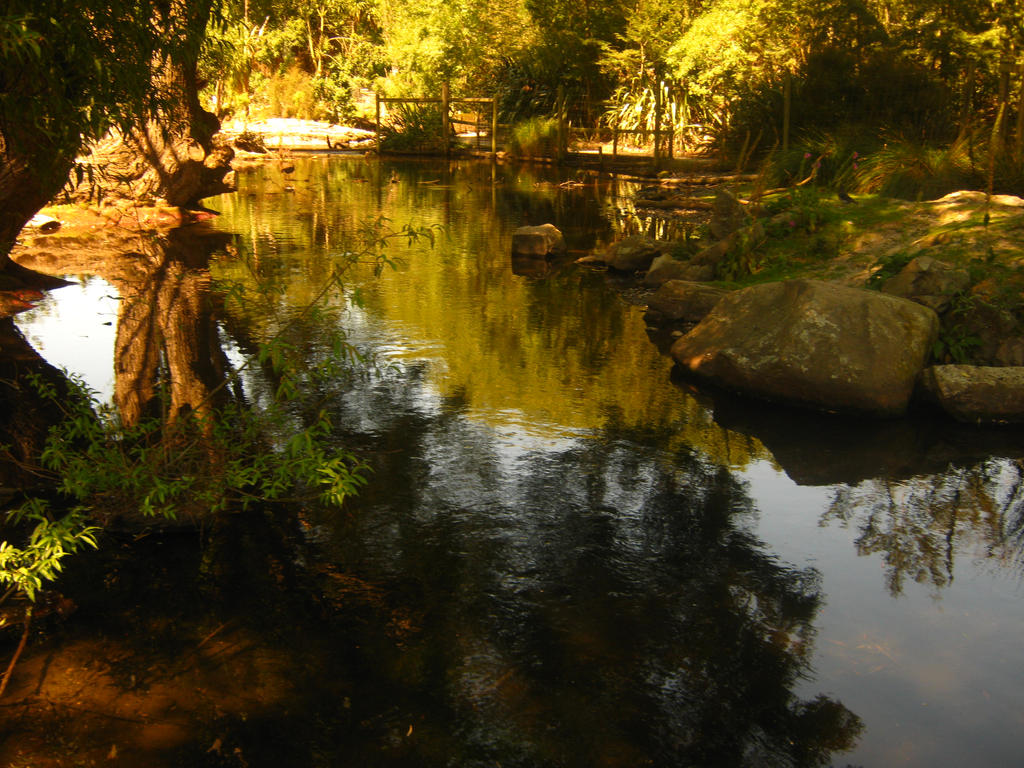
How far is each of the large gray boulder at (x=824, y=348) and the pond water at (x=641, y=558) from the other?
0.23 meters

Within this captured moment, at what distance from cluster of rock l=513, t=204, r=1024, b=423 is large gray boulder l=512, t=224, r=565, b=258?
17.9 ft

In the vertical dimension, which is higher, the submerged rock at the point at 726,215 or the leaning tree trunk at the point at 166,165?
the leaning tree trunk at the point at 166,165

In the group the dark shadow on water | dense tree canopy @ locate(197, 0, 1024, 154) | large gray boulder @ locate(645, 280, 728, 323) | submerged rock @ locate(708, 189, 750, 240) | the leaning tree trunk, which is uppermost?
dense tree canopy @ locate(197, 0, 1024, 154)

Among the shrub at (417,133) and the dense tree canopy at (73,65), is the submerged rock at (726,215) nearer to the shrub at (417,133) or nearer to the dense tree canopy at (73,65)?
the dense tree canopy at (73,65)

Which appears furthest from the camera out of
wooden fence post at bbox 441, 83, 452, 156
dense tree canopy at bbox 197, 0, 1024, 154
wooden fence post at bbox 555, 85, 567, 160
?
wooden fence post at bbox 441, 83, 452, 156

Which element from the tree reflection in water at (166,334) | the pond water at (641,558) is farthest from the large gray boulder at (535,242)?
the tree reflection in water at (166,334)

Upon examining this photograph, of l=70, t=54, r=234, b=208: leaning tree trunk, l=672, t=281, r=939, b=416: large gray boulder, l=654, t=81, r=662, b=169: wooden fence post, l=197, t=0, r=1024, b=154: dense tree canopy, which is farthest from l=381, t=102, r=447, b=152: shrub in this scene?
l=672, t=281, r=939, b=416: large gray boulder

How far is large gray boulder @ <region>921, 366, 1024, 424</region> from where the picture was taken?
7.36 m

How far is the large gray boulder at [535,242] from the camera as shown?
1373 centimetres

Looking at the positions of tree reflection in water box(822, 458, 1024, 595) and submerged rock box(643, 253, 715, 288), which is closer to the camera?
tree reflection in water box(822, 458, 1024, 595)

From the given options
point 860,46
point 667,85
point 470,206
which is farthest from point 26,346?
point 667,85

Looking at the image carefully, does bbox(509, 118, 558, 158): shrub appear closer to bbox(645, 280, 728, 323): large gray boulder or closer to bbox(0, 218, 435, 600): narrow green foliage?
bbox(645, 280, 728, 323): large gray boulder

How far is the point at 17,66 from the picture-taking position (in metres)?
4.36

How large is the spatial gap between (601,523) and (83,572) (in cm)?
286
